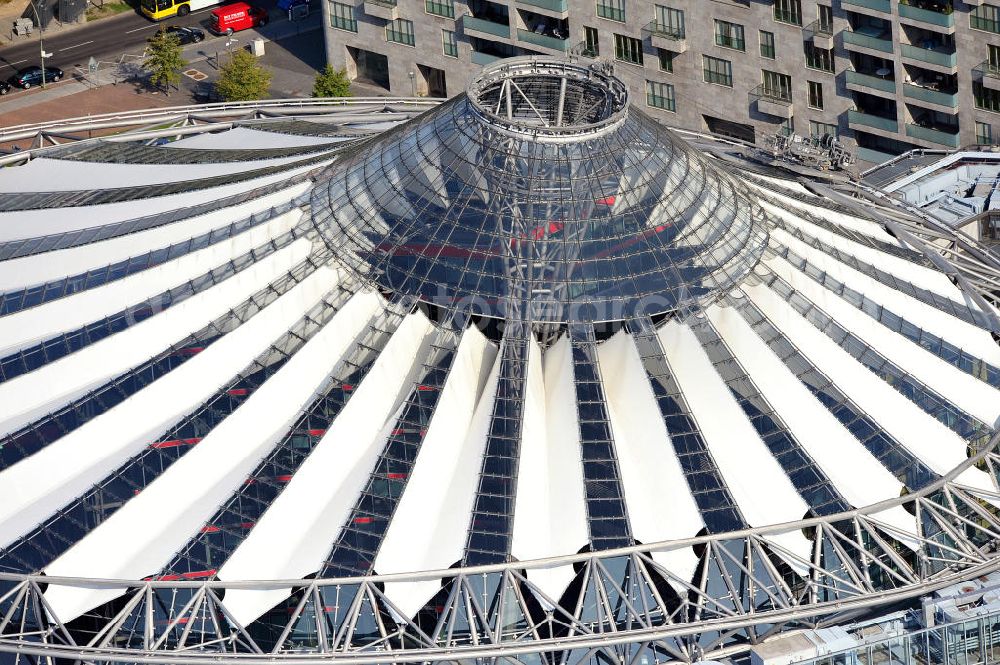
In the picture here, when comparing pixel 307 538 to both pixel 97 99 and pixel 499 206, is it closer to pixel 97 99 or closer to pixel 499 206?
pixel 499 206

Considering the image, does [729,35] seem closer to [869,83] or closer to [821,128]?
[821,128]

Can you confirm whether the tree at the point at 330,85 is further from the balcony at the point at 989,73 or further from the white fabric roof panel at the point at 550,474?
the white fabric roof panel at the point at 550,474

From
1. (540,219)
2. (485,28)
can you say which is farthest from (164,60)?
(540,219)

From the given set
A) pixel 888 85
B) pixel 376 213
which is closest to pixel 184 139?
→ pixel 376 213

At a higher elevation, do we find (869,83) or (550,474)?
(869,83)

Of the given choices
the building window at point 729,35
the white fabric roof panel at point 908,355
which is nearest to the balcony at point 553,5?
the building window at point 729,35
